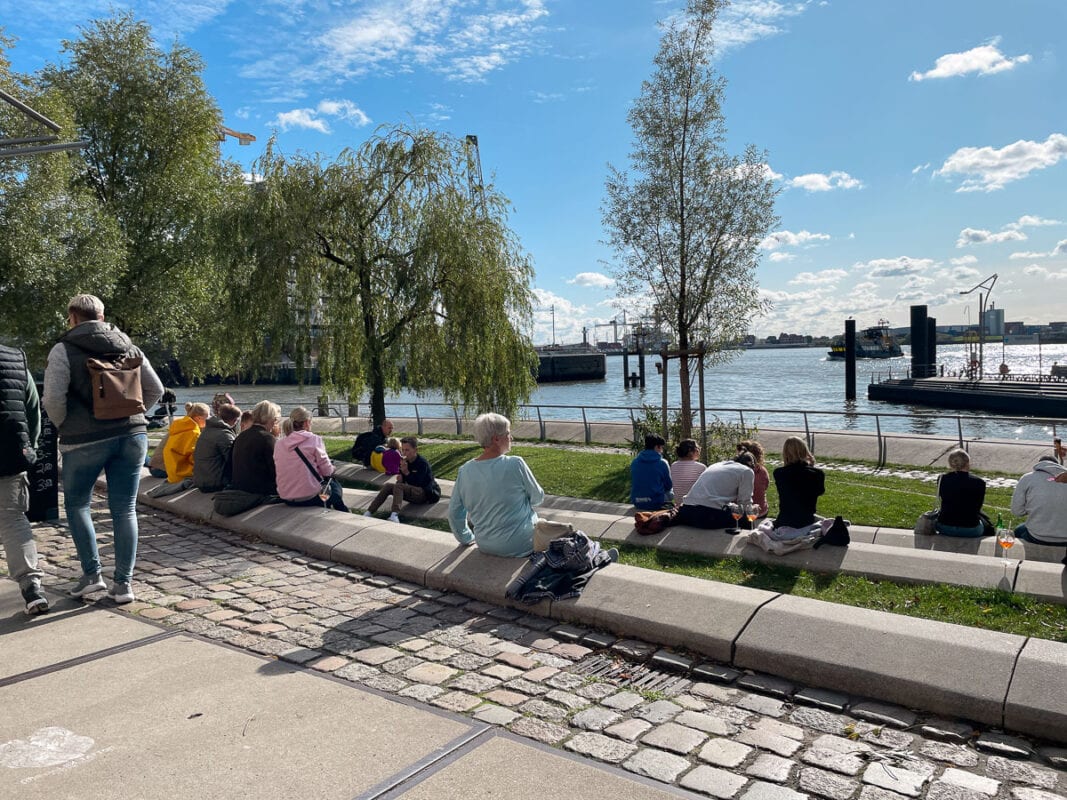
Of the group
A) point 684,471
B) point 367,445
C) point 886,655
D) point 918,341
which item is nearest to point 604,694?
point 886,655

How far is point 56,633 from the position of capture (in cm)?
488

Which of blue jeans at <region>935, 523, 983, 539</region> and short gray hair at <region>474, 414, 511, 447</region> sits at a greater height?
short gray hair at <region>474, 414, 511, 447</region>

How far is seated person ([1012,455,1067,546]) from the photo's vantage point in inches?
268

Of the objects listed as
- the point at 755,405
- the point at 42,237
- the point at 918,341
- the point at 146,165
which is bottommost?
the point at 755,405

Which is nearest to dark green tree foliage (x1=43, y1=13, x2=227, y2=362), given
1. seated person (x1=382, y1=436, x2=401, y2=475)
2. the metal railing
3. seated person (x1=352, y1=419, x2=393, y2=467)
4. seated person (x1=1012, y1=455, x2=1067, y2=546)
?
the metal railing

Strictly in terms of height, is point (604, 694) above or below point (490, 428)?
below

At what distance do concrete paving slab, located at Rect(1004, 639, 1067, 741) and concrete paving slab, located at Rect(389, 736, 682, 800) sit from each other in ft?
5.54

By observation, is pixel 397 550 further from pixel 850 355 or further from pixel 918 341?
pixel 918 341

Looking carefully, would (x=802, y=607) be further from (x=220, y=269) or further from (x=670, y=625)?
(x=220, y=269)

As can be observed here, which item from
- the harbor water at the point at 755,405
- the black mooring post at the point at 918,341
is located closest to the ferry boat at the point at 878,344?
the harbor water at the point at 755,405

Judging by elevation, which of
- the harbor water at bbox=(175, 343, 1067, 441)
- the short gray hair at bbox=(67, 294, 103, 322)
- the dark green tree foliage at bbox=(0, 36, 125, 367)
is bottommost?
the harbor water at bbox=(175, 343, 1067, 441)

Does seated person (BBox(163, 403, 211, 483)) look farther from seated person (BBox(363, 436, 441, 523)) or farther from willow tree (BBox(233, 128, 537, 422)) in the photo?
willow tree (BBox(233, 128, 537, 422))

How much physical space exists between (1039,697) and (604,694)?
1965 mm

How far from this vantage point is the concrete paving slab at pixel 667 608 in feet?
15.1
